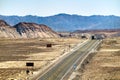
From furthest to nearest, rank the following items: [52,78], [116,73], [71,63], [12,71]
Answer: [71,63] < [12,71] < [116,73] < [52,78]

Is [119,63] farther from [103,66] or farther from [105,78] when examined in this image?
[105,78]

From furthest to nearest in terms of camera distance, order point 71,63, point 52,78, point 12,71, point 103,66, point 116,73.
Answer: point 71,63, point 103,66, point 12,71, point 116,73, point 52,78

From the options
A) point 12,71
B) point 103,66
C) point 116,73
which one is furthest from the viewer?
point 103,66

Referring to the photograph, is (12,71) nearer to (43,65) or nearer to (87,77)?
(43,65)

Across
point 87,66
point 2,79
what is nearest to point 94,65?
point 87,66

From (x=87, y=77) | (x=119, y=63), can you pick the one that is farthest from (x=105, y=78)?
(x=119, y=63)

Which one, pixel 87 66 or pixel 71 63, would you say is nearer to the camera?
pixel 87 66

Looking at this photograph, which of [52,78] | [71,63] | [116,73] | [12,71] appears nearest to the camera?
[52,78]

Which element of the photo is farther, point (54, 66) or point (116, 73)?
point (54, 66)

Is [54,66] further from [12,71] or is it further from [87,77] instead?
[87,77]
